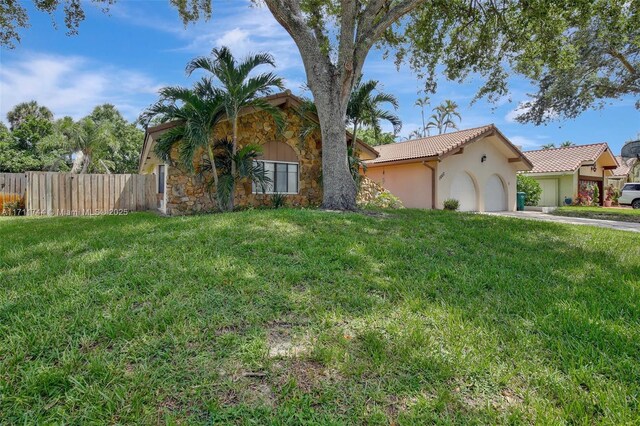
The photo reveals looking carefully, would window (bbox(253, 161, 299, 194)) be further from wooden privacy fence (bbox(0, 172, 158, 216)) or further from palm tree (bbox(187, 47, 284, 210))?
wooden privacy fence (bbox(0, 172, 158, 216))

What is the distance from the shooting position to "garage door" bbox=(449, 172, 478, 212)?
1655cm

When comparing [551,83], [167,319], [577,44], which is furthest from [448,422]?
[551,83]

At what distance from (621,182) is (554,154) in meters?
12.8

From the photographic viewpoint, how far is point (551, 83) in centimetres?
1516

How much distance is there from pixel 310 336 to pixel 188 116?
27.3ft

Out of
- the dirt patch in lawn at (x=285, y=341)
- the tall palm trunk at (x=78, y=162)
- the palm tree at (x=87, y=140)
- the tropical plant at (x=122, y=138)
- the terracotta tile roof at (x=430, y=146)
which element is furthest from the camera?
the tropical plant at (x=122, y=138)

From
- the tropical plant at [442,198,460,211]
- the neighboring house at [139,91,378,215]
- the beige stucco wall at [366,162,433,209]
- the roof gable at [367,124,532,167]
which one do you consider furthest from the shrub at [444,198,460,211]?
the neighboring house at [139,91,378,215]

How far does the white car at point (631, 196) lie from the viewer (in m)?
21.6

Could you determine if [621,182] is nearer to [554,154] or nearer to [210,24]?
[554,154]

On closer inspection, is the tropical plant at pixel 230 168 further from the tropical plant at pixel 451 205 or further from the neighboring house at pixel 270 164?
the tropical plant at pixel 451 205

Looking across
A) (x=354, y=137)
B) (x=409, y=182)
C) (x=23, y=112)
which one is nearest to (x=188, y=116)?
(x=354, y=137)

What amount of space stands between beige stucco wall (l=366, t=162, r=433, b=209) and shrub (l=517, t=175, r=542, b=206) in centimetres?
910

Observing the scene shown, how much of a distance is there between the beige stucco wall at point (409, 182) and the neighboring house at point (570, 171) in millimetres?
11178

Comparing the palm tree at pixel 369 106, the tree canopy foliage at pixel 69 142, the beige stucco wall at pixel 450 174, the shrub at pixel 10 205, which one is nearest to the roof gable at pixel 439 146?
the beige stucco wall at pixel 450 174
